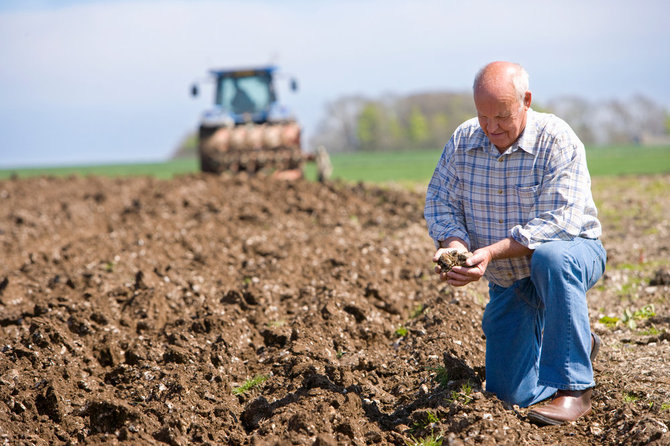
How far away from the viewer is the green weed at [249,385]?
433 cm

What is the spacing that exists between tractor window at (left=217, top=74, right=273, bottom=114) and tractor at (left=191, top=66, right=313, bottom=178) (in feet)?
0.36

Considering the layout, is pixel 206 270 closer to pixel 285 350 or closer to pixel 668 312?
pixel 285 350

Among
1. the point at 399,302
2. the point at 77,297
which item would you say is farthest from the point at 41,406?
the point at 399,302

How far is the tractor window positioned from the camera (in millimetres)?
16938

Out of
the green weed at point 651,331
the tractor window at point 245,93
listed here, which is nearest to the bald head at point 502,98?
the green weed at point 651,331

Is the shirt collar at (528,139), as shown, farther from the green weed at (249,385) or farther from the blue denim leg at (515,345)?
the green weed at (249,385)

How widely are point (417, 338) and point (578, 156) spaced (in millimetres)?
1819

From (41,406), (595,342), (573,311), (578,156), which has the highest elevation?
(578,156)

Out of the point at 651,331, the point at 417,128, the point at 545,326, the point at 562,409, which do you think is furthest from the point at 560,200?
the point at 417,128

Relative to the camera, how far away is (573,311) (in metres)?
3.39

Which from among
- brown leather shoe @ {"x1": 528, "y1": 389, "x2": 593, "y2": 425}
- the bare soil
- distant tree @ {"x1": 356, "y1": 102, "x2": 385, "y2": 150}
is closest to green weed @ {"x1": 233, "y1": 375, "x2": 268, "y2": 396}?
the bare soil

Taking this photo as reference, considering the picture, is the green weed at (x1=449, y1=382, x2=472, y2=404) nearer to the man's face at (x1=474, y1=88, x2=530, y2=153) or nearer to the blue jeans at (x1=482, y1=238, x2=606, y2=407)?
the blue jeans at (x1=482, y1=238, x2=606, y2=407)

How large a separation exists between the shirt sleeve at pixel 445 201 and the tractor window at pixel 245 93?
44.1 ft

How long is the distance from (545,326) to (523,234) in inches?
17.5
